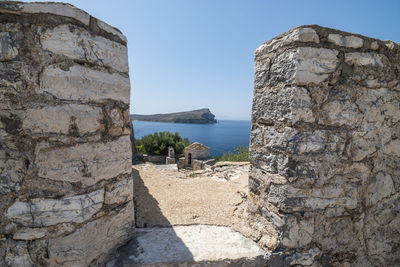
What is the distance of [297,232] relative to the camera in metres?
1.86

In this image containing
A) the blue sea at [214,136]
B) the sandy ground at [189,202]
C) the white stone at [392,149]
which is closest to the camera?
the white stone at [392,149]

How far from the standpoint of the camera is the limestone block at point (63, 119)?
4.65 ft

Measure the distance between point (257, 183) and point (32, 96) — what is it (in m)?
2.12

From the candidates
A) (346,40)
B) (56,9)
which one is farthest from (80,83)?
(346,40)

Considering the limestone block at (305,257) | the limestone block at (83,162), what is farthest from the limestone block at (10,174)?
the limestone block at (305,257)

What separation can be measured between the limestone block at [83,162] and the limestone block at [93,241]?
375 millimetres

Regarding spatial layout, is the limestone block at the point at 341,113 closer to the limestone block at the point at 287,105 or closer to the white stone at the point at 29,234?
the limestone block at the point at 287,105

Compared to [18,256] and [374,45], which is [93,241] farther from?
[374,45]

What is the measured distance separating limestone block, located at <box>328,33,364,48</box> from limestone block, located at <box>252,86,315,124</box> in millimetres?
527

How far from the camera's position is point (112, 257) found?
1.80 m

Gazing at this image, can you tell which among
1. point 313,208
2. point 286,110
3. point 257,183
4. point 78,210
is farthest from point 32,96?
point 313,208

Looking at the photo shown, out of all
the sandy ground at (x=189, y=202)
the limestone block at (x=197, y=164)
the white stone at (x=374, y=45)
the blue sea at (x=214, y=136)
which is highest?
the white stone at (x=374, y=45)

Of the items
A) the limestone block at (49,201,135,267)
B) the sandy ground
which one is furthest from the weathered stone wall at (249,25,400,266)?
the limestone block at (49,201,135,267)

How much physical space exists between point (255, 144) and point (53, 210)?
189cm
